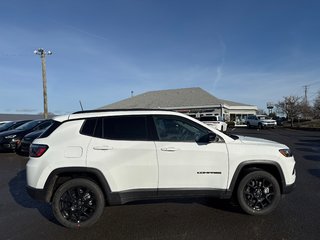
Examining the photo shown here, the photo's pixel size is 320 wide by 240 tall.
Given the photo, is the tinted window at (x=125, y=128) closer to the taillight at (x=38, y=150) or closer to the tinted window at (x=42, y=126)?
the taillight at (x=38, y=150)

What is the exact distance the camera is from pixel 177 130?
473 centimetres

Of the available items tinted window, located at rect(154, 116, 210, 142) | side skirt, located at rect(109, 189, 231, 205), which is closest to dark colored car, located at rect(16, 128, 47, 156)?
side skirt, located at rect(109, 189, 231, 205)

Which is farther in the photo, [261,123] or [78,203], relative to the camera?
[261,123]

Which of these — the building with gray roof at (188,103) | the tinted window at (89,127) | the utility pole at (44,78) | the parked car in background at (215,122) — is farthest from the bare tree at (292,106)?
the tinted window at (89,127)

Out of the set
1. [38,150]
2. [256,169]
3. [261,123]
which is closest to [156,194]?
[256,169]

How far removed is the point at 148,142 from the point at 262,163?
1.97 m

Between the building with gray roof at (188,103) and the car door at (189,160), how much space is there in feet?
97.9

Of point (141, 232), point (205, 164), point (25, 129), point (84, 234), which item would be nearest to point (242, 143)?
point (205, 164)

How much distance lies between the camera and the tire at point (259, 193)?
15.6 feet

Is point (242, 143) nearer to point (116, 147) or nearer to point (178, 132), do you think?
point (178, 132)

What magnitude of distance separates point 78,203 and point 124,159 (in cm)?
104

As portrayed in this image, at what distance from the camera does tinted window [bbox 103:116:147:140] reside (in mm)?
4574

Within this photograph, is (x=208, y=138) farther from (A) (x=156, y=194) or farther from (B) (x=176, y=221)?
(B) (x=176, y=221)

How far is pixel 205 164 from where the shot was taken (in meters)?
4.59
